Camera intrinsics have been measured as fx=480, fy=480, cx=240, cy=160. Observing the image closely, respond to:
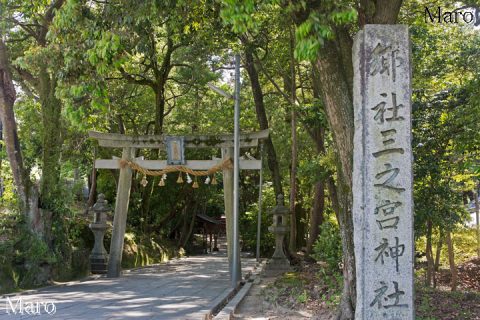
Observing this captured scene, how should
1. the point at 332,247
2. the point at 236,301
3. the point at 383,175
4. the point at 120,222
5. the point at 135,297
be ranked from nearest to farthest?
the point at 383,175 < the point at 236,301 < the point at 135,297 < the point at 332,247 < the point at 120,222

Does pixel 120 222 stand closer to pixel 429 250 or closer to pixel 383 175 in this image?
pixel 429 250

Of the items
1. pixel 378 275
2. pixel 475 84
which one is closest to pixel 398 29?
pixel 378 275

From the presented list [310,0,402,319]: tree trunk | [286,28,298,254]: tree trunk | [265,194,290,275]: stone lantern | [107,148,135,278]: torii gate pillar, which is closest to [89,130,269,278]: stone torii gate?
[107,148,135,278]: torii gate pillar

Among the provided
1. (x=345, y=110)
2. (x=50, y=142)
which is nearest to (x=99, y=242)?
(x=50, y=142)

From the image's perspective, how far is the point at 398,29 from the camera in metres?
5.70

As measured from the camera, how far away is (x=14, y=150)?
10953 mm

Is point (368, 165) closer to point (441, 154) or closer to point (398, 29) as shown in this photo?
point (398, 29)

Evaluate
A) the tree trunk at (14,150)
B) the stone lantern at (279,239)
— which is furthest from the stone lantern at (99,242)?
the stone lantern at (279,239)

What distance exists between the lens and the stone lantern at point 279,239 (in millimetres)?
14200

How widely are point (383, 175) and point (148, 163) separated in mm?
9480

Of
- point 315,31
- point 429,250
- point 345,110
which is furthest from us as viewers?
point 429,250

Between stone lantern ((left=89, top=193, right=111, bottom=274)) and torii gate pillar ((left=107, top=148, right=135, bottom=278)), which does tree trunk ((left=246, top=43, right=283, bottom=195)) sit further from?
stone lantern ((left=89, top=193, right=111, bottom=274))

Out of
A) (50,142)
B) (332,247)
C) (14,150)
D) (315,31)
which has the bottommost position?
(332,247)

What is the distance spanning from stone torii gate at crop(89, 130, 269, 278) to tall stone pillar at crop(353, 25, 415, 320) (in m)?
7.34
